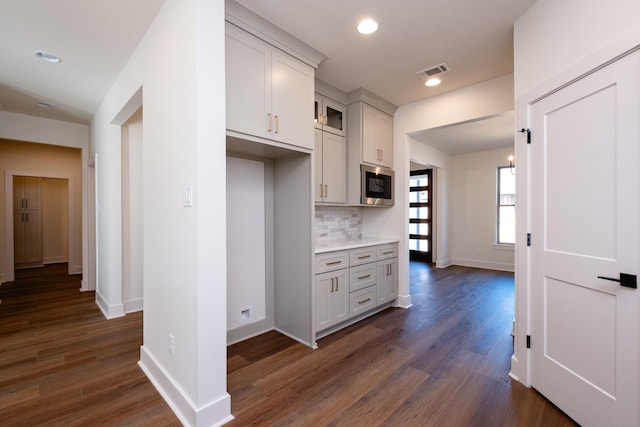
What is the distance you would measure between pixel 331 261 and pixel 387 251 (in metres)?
1.03

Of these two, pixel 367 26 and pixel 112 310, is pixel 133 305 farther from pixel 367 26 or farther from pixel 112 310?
pixel 367 26

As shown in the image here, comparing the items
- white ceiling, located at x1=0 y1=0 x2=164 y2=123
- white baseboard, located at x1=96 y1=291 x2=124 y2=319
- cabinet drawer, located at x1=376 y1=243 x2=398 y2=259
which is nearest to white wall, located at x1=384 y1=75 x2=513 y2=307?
Answer: cabinet drawer, located at x1=376 y1=243 x2=398 y2=259

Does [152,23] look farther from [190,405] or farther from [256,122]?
[190,405]

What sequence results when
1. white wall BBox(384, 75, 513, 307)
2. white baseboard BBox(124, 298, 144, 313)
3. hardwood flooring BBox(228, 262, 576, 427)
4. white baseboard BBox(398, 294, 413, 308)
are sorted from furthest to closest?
white baseboard BBox(398, 294, 413, 308)
white baseboard BBox(124, 298, 144, 313)
white wall BBox(384, 75, 513, 307)
hardwood flooring BBox(228, 262, 576, 427)

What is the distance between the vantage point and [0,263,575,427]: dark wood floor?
5.78ft

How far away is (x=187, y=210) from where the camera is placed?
1690 millimetres

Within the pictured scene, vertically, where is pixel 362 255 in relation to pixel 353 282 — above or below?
above

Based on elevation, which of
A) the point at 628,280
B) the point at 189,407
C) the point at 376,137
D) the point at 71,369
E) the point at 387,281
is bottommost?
the point at 71,369

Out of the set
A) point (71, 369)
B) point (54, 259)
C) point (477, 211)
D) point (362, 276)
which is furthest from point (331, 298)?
point (54, 259)

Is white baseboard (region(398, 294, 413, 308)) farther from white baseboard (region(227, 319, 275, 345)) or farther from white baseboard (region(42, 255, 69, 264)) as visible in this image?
white baseboard (region(42, 255, 69, 264))

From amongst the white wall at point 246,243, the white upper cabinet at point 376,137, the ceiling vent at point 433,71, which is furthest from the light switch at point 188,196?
the ceiling vent at point 433,71

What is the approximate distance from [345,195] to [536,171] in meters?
1.92

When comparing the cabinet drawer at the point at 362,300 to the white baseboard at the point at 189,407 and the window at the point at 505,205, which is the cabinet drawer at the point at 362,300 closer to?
the white baseboard at the point at 189,407

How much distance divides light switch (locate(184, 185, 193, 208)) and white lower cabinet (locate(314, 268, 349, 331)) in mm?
1450
